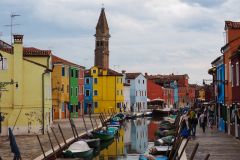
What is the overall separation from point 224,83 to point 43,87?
45.8ft

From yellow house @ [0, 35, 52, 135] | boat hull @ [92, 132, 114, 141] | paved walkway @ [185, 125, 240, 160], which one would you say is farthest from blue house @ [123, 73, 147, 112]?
paved walkway @ [185, 125, 240, 160]

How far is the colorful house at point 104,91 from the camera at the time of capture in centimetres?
6438

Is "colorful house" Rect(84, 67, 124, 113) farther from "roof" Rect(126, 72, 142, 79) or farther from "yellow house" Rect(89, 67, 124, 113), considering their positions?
"roof" Rect(126, 72, 142, 79)

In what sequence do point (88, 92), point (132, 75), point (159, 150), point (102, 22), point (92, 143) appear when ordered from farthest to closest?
1. point (102, 22)
2. point (132, 75)
3. point (88, 92)
4. point (92, 143)
5. point (159, 150)

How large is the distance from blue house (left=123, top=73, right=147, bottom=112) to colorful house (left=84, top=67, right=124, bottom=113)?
11495 mm

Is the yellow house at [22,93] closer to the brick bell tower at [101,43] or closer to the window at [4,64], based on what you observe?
the window at [4,64]

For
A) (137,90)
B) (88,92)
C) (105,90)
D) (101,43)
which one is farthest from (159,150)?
(101,43)

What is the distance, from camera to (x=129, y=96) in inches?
2894

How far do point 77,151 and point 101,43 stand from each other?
88.3m

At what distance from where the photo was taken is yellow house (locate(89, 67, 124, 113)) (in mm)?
64375

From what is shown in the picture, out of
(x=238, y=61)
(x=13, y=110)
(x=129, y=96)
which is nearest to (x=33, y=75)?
(x=13, y=110)

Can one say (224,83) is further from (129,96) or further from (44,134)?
(129,96)

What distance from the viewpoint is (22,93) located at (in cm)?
2892

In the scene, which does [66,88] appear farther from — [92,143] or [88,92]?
[92,143]
